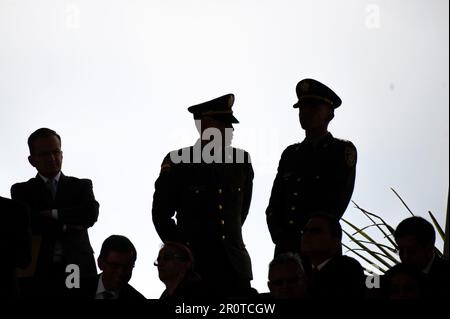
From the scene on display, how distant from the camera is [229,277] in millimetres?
8523

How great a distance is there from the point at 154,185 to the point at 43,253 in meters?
0.95

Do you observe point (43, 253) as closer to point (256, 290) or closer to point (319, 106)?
point (256, 290)

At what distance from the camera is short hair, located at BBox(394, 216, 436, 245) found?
7656mm

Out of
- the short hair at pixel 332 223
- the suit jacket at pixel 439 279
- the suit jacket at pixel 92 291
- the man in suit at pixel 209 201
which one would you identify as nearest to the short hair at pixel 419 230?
the suit jacket at pixel 439 279

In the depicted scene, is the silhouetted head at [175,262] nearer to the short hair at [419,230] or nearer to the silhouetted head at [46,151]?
the silhouetted head at [46,151]

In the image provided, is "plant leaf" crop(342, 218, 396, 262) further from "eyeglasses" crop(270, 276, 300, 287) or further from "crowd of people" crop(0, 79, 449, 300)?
"eyeglasses" crop(270, 276, 300, 287)

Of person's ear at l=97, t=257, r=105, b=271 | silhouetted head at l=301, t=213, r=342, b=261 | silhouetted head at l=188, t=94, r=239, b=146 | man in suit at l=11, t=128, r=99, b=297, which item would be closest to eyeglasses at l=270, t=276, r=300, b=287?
silhouetted head at l=301, t=213, r=342, b=261

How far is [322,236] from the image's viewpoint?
25.4 feet

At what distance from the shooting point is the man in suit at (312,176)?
8312 millimetres

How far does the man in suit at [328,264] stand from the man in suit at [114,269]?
133cm

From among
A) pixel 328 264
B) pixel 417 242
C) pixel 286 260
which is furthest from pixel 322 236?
pixel 417 242

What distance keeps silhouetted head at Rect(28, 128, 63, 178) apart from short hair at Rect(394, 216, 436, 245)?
2614 millimetres
